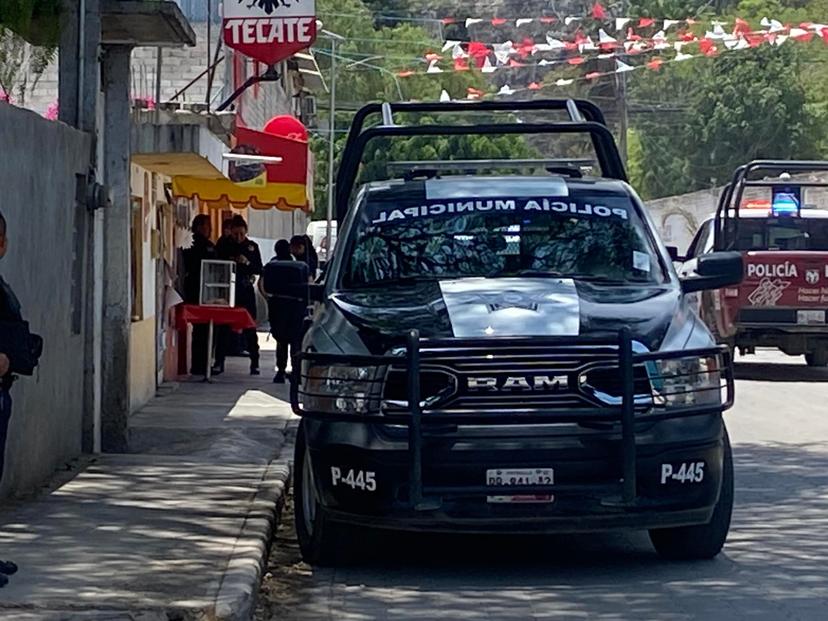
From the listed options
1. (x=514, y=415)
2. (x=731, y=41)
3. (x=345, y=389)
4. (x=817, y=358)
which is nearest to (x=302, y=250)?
(x=817, y=358)

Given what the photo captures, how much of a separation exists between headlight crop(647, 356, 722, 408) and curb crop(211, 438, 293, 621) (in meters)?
2.17

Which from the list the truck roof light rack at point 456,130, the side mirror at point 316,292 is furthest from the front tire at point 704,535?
the truck roof light rack at point 456,130

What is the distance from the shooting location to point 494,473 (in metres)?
8.35

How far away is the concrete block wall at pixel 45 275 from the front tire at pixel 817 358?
11.6 meters

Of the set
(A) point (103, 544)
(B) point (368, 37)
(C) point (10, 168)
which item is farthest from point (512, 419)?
(B) point (368, 37)

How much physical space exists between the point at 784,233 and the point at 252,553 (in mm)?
15056

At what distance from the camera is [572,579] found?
351 inches

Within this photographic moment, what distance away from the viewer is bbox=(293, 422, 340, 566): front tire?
9000 mm

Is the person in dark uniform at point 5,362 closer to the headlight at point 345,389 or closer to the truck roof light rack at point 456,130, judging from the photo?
the headlight at point 345,389

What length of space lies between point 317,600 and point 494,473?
1089 mm

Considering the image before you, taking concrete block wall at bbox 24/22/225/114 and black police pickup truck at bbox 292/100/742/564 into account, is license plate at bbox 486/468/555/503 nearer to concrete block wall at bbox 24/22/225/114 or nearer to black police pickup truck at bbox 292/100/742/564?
black police pickup truck at bbox 292/100/742/564

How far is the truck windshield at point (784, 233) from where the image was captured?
22578mm

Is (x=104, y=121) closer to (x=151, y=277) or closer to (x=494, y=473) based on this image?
(x=151, y=277)

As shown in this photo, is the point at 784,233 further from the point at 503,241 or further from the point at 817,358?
the point at 503,241
